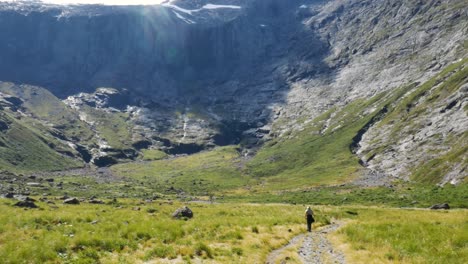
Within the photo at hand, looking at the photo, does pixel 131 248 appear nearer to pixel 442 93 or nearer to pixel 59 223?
pixel 59 223

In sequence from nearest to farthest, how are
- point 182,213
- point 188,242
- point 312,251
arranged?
point 188,242 < point 312,251 < point 182,213

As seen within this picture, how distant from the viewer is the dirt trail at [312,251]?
22670 millimetres

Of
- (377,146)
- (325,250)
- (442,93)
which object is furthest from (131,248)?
(442,93)

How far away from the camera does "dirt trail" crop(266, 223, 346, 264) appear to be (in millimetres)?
22670

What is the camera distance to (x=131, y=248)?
21359 millimetres

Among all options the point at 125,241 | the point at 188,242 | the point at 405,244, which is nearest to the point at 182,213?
the point at 188,242

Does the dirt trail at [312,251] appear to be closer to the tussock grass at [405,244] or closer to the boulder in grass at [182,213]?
the tussock grass at [405,244]

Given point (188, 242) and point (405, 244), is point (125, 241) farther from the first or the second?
point (405, 244)

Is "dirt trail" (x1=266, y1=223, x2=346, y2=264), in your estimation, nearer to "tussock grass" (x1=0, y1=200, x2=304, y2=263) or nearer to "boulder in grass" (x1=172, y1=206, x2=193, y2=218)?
"tussock grass" (x1=0, y1=200, x2=304, y2=263)

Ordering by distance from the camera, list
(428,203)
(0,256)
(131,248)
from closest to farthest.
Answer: (0,256)
(131,248)
(428,203)

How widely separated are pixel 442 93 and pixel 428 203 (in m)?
142

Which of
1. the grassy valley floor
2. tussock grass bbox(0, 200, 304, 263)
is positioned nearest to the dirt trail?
the grassy valley floor

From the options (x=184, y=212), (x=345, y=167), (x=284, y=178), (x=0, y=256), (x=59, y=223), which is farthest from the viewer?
(x=284, y=178)

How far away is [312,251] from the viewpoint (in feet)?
84.0
